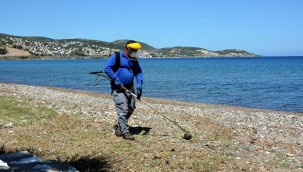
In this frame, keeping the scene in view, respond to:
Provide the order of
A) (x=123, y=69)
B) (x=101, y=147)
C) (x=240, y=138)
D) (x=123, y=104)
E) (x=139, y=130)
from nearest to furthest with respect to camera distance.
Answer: (x=101, y=147)
(x=123, y=69)
(x=123, y=104)
(x=240, y=138)
(x=139, y=130)

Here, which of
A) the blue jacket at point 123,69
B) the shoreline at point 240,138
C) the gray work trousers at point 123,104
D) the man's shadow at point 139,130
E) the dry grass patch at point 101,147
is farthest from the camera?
the man's shadow at point 139,130

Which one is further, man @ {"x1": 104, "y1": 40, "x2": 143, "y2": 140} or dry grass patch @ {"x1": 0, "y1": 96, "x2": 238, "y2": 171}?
man @ {"x1": 104, "y1": 40, "x2": 143, "y2": 140}

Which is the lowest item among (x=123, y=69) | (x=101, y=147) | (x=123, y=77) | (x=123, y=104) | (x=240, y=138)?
(x=240, y=138)

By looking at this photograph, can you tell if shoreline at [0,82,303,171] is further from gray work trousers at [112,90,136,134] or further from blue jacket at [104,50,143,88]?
blue jacket at [104,50,143,88]

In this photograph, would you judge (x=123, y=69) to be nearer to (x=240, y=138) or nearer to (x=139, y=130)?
(x=139, y=130)

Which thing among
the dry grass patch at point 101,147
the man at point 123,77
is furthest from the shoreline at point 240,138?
the man at point 123,77

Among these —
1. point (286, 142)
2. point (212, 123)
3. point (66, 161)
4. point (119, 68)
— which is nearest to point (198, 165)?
point (66, 161)

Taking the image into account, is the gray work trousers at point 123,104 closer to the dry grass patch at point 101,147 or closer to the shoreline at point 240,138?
the dry grass patch at point 101,147

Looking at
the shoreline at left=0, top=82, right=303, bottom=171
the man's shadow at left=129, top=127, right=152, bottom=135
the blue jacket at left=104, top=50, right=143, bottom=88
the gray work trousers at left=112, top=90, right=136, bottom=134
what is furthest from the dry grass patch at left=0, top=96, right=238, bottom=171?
the blue jacket at left=104, top=50, right=143, bottom=88

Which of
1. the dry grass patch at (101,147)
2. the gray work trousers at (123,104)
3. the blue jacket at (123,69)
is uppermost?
the blue jacket at (123,69)

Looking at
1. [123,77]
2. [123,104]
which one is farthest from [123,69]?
[123,104]

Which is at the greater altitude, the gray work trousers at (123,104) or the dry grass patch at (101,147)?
the gray work trousers at (123,104)

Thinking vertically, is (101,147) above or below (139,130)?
above

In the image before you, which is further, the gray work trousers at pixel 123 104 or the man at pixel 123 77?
the gray work trousers at pixel 123 104
